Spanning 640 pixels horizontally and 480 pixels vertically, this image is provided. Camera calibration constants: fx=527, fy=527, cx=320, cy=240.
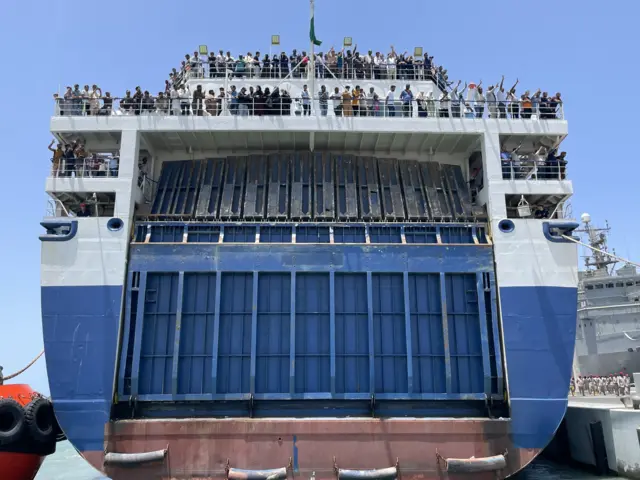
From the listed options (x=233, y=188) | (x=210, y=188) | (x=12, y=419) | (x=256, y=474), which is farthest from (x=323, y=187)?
(x=12, y=419)

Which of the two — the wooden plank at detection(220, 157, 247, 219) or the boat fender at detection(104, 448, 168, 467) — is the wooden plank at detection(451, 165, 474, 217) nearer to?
the wooden plank at detection(220, 157, 247, 219)

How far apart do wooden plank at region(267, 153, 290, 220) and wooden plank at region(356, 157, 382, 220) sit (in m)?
2.42

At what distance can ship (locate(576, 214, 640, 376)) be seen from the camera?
36000 millimetres

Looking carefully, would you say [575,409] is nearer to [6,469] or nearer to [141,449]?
[141,449]

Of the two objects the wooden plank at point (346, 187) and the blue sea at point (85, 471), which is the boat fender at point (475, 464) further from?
the wooden plank at point (346, 187)

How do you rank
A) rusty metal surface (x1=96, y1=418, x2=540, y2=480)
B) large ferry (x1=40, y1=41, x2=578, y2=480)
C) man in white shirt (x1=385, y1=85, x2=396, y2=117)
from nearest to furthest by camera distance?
1. rusty metal surface (x1=96, y1=418, x2=540, y2=480)
2. large ferry (x1=40, y1=41, x2=578, y2=480)
3. man in white shirt (x1=385, y1=85, x2=396, y2=117)

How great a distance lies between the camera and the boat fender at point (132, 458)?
44.7ft

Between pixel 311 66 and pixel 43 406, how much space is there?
1378 centimetres

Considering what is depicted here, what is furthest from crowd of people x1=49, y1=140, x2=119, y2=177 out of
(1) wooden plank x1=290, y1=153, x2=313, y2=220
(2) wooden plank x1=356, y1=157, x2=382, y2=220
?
(2) wooden plank x1=356, y1=157, x2=382, y2=220

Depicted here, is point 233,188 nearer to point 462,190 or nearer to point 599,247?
point 462,190

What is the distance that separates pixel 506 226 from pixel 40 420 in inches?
603

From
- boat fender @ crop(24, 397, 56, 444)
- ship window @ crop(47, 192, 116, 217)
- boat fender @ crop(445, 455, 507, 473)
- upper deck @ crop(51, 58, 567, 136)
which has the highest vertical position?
upper deck @ crop(51, 58, 567, 136)

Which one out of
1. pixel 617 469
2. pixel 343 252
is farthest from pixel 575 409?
pixel 343 252

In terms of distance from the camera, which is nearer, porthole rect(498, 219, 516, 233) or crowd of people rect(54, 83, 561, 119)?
porthole rect(498, 219, 516, 233)
